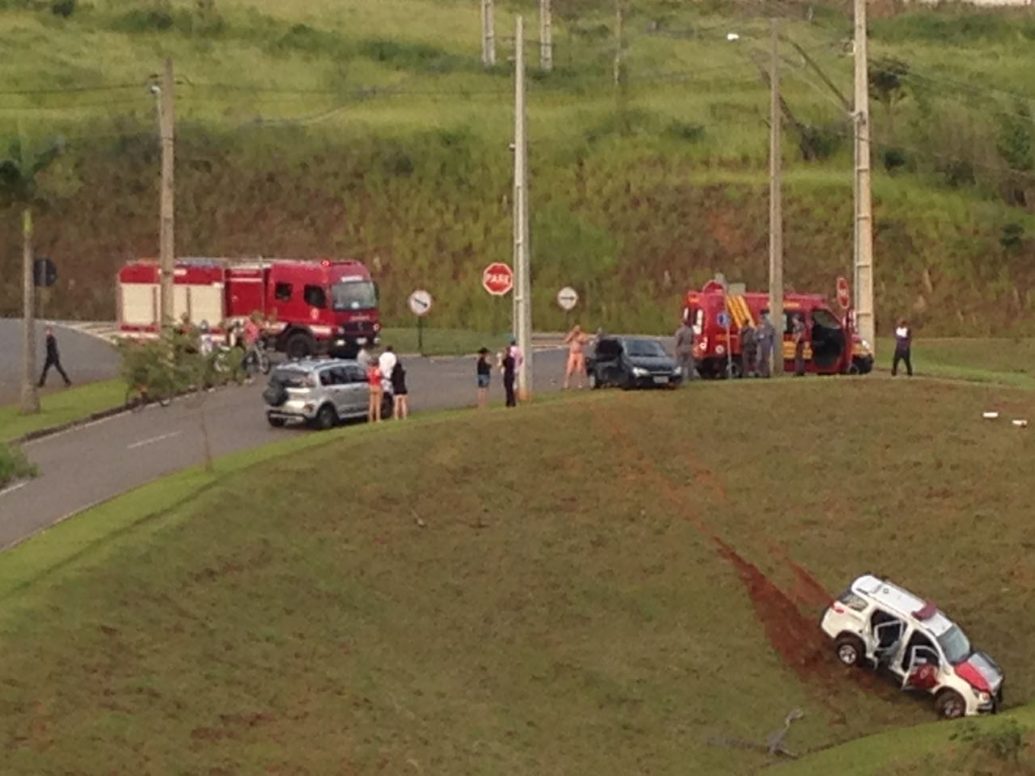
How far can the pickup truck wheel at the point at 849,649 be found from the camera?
123 feet

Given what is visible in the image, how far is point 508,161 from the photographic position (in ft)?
295

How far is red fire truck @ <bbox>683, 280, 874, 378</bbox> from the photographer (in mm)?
55719

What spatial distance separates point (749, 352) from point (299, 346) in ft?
45.5

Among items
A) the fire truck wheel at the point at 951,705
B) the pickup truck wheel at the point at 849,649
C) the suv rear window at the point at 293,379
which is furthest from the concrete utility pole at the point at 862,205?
the fire truck wheel at the point at 951,705

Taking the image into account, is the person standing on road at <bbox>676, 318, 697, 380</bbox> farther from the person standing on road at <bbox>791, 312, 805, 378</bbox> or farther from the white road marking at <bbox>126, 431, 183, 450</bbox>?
the white road marking at <bbox>126, 431, 183, 450</bbox>

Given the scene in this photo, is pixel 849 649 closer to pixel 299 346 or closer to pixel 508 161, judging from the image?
pixel 299 346

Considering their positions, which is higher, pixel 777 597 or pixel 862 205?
pixel 862 205

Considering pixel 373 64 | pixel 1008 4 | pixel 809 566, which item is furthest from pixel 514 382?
pixel 1008 4

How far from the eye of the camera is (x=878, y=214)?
85.4 meters

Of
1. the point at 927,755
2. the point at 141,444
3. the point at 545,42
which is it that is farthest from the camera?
the point at 545,42

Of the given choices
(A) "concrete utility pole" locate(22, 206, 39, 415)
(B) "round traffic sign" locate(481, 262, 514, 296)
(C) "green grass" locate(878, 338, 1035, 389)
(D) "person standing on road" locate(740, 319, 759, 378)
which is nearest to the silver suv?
(B) "round traffic sign" locate(481, 262, 514, 296)

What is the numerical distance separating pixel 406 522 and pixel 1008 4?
284 ft

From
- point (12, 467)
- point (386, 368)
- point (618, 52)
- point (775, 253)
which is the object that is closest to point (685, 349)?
point (775, 253)

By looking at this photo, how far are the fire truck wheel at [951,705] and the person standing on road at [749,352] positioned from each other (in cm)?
1906
